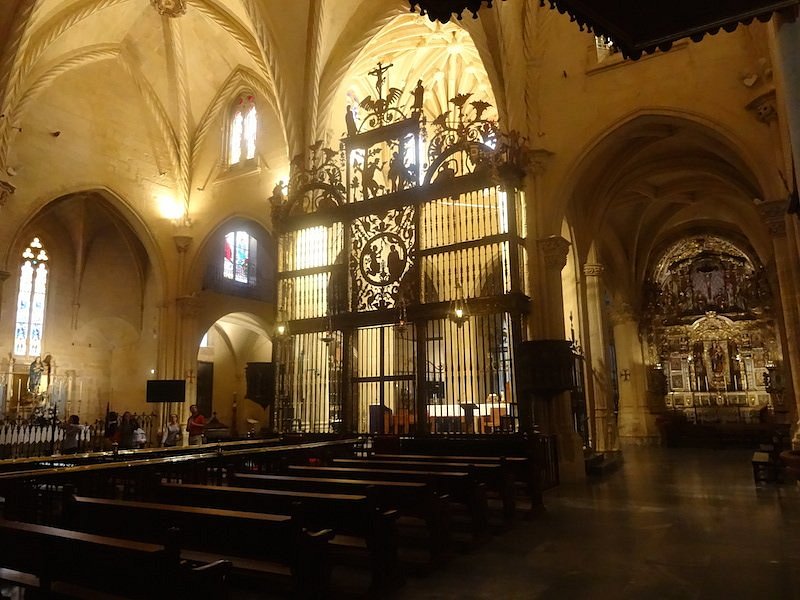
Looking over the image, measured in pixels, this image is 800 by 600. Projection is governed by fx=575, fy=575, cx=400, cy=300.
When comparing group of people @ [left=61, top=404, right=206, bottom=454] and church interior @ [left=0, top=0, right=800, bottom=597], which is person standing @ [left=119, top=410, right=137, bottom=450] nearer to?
group of people @ [left=61, top=404, right=206, bottom=454]

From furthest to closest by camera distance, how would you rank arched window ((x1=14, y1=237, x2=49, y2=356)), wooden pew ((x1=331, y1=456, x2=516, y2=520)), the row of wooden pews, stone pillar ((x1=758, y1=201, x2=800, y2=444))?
arched window ((x1=14, y1=237, x2=49, y2=356)) < stone pillar ((x1=758, y1=201, x2=800, y2=444)) < wooden pew ((x1=331, y1=456, x2=516, y2=520)) < the row of wooden pews

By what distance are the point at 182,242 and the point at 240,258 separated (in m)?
4.15

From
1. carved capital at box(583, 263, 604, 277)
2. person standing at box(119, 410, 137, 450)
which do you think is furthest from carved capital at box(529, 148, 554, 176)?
person standing at box(119, 410, 137, 450)

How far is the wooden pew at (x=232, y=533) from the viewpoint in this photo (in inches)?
143

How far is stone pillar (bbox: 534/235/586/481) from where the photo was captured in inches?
427

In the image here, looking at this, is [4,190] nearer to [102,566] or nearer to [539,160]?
[539,160]

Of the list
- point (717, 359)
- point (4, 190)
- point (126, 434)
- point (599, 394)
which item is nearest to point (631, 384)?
point (717, 359)

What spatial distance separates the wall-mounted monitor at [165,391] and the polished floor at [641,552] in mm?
9669

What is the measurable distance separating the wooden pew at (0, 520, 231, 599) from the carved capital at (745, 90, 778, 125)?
11.0 m

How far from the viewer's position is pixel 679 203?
2112cm

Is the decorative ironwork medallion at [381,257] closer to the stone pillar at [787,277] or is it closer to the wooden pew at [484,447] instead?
the wooden pew at [484,447]

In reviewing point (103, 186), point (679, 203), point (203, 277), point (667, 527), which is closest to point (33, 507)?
point (667, 527)

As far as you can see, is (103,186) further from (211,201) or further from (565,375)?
(565,375)

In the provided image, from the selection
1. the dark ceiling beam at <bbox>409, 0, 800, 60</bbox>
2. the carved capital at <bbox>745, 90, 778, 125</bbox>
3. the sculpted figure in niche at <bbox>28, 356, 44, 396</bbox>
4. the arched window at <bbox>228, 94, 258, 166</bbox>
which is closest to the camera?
the dark ceiling beam at <bbox>409, 0, 800, 60</bbox>
